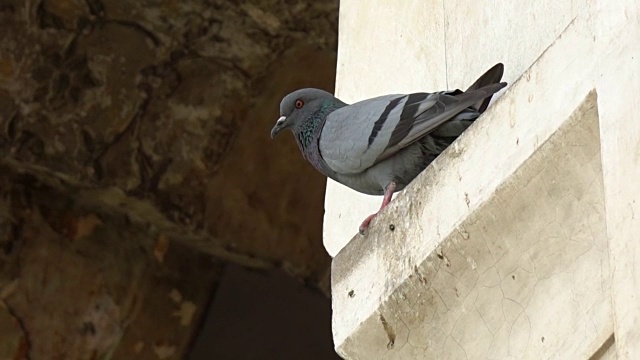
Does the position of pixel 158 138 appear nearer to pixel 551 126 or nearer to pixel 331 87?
pixel 331 87

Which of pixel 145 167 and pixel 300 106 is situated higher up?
pixel 300 106

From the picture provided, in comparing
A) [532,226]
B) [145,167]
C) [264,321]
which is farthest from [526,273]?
[264,321]

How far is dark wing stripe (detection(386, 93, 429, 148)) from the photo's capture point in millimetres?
2006

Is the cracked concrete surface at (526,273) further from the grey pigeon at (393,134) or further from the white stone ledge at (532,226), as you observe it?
the grey pigeon at (393,134)

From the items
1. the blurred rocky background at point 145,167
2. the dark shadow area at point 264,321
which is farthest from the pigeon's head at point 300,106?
the dark shadow area at point 264,321

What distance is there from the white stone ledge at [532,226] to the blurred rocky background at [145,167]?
91.4 inches

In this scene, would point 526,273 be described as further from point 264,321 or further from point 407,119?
point 264,321

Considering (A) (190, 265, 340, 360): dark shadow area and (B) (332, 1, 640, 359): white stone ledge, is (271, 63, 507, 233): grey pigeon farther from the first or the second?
(A) (190, 265, 340, 360): dark shadow area

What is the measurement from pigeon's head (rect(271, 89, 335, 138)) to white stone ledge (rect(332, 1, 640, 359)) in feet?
1.77

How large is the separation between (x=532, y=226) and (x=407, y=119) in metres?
0.43

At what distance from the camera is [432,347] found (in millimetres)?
1820

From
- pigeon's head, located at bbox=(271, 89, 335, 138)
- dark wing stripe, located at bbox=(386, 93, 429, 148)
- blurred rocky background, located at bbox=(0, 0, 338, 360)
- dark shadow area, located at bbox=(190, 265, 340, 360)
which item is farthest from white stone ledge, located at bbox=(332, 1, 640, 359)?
dark shadow area, located at bbox=(190, 265, 340, 360)

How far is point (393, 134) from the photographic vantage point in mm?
2039

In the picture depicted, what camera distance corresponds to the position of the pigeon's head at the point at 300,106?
2428 millimetres
